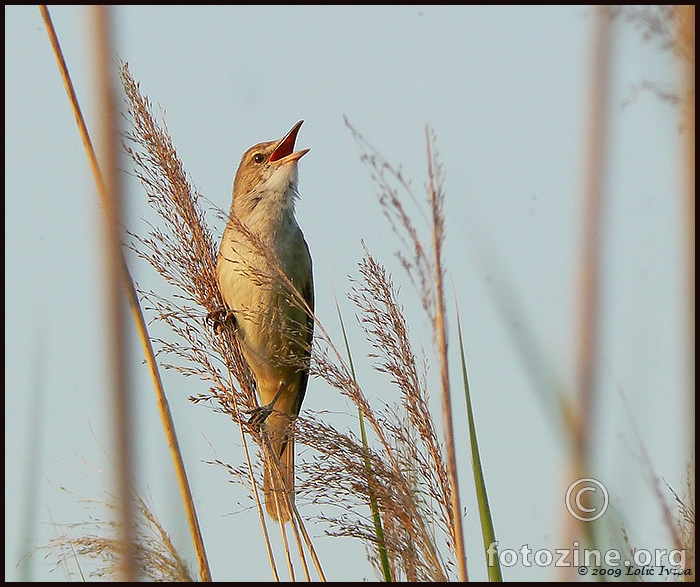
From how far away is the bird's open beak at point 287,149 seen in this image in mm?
4219

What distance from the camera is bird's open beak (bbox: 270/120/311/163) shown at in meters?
4.22

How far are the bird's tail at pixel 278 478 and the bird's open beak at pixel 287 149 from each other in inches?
67.1

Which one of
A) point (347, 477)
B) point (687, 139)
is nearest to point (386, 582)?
point (347, 477)

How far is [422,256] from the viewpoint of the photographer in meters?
1.86

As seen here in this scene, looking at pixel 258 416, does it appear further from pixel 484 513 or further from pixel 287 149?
pixel 287 149

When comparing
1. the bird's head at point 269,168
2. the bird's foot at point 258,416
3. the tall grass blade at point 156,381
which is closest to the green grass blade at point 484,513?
the tall grass blade at point 156,381

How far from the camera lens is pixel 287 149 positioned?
15.0 ft

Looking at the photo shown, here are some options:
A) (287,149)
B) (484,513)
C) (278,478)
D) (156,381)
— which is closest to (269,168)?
(287,149)

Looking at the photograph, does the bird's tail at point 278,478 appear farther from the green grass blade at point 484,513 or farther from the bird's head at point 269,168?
the bird's head at point 269,168

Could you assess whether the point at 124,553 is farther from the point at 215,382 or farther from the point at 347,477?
the point at 215,382

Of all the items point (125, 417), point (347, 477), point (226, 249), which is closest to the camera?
point (125, 417)

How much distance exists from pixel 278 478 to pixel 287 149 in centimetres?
234

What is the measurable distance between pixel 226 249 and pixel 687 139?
329 cm

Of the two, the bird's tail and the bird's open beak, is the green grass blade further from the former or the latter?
the bird's open beak
